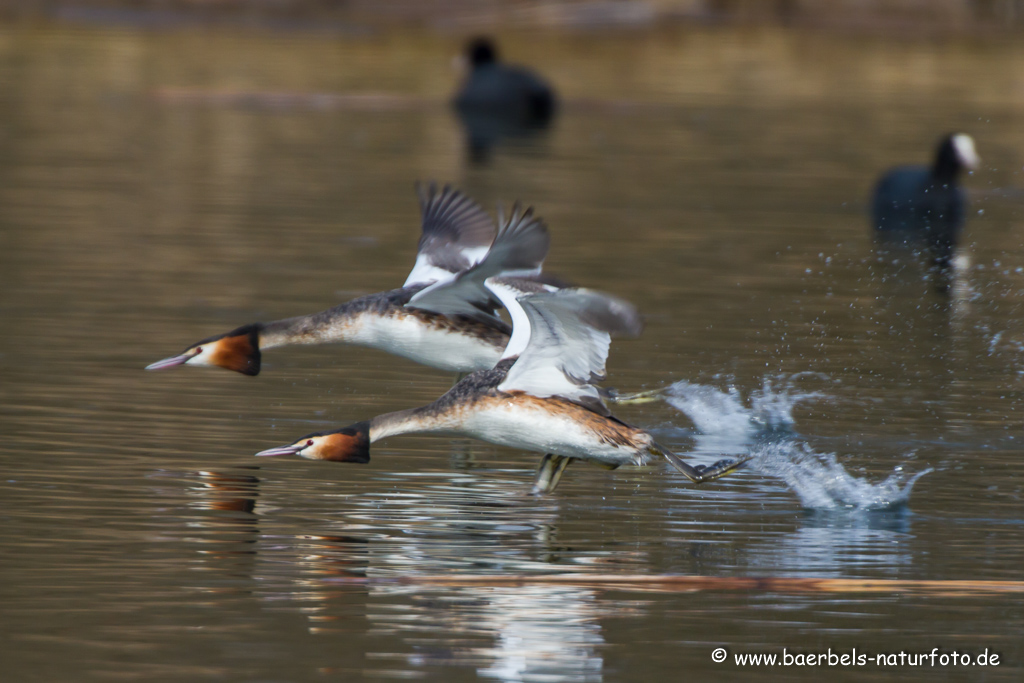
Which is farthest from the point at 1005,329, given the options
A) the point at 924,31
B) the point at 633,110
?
the point at 924,31

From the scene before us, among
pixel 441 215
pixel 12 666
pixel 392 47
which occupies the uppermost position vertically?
pixel 392 47

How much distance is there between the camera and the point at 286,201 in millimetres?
16766

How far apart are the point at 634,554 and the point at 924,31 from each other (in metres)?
36.4

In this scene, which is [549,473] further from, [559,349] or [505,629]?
[505,629]

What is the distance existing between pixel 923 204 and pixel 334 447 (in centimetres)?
1095

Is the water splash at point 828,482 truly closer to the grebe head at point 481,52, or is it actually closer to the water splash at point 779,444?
the water splash at point 779,444

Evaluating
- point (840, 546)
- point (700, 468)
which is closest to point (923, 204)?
point (700, 468)

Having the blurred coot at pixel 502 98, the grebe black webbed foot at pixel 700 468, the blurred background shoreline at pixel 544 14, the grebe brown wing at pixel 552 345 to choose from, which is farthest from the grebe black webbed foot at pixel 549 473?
the blurred background shoreline at pixel 544 14

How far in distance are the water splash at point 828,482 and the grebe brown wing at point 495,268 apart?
4.90ft

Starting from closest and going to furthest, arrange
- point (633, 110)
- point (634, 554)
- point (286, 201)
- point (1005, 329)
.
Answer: point (634, 554)
point (1005, 329)
point (286, 201)
point (633, 110)

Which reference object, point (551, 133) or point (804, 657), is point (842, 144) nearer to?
point (551, 133)

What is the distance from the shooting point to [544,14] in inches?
1682

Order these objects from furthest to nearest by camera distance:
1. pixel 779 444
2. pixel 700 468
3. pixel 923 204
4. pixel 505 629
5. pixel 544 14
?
1. pixel 544 14
2. pixel 923 204
3. pixel 779 444
4. pixel 700 468
5. pixel 505 629

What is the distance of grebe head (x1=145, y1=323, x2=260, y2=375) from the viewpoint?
9.04 metres
